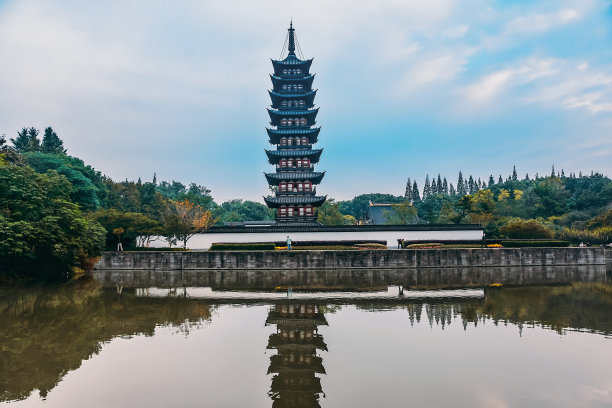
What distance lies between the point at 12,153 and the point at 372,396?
40000 mm

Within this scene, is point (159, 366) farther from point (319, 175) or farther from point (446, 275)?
point (319, 175)

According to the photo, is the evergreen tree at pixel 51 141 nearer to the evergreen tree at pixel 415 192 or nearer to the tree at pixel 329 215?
the tree at pixel 329 215

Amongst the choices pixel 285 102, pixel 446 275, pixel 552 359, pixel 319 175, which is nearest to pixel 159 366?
pixel 552 359

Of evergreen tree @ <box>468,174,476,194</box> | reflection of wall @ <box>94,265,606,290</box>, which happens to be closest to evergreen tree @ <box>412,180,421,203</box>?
evergreen tree @ <box>468,174,476,194</box>

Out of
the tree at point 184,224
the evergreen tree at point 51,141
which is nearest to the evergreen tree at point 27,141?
the evergreen tree at point 51,141

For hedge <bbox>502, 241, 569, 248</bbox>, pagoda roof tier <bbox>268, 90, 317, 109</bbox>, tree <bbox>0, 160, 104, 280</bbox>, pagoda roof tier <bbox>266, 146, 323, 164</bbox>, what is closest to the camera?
tree <bbox>0, 160, 104, 280</bbox>

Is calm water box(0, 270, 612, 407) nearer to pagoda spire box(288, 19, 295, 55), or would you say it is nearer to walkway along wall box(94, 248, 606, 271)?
walkway along wall box(94, 248, 606, 271)

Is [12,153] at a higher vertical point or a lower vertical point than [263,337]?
higher

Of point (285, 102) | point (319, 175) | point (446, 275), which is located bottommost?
point (446, 275)

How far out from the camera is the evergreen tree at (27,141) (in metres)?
52.0

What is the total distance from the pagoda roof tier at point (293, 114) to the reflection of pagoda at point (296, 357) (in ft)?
109

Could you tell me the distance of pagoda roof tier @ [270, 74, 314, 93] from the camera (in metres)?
46.8

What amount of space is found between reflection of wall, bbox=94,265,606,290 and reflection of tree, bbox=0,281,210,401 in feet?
15.7

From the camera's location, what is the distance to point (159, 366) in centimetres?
907
